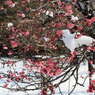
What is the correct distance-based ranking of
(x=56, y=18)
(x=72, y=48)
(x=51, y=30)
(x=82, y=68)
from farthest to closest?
1. (x=82, y=68)
2. (x=56, y=18)
3. (x=51, y=30)
4. (x=72, y=48)

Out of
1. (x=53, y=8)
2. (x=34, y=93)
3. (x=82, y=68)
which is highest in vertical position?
(x=53, y=8)

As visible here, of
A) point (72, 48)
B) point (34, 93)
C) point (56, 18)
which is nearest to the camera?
point (72, 48)

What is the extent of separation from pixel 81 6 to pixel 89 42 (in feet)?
10.1

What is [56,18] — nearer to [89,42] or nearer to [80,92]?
[80,92]

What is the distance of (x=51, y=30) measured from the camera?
537 cm

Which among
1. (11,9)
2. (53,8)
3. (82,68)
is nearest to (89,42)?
(53,8)

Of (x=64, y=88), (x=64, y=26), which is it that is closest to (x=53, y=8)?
(x=64, y=26)

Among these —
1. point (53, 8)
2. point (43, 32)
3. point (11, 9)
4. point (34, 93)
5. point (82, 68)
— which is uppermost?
point (11, 9)

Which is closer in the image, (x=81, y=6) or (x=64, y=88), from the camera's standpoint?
(x=81, y=6)

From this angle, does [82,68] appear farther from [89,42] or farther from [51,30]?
[89,42]

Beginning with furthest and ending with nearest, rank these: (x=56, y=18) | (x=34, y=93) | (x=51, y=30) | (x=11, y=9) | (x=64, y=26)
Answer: (x=11, y=9)
(x=34, y=93)
(x=56, y=18)
(x=51, y=30)
(x=64, y=26)

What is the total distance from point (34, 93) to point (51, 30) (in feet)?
6.99

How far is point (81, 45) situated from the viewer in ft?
7.56

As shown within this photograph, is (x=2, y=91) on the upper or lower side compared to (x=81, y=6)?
lower
